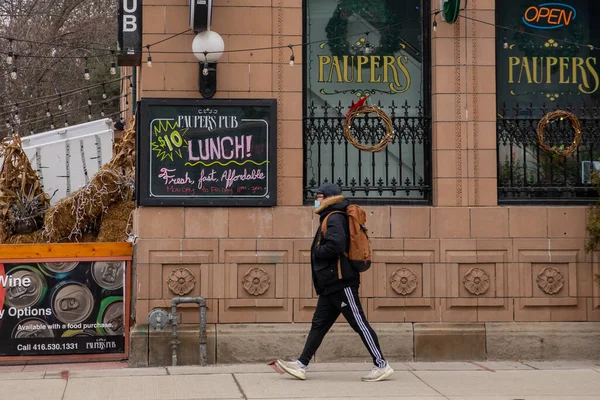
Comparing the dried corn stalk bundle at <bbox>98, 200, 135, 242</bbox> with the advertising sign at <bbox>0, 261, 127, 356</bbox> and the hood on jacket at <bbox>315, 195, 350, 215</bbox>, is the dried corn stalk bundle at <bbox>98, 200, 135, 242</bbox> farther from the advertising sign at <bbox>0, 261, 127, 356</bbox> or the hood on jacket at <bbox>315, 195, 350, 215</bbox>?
the hood on jacket at <bbox>315, 195, 350, 215</bbox>

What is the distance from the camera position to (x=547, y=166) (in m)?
11.1

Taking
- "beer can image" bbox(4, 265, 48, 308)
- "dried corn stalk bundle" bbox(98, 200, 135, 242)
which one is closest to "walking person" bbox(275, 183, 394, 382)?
"beer can image" bbox(4, 265, 48, 308)

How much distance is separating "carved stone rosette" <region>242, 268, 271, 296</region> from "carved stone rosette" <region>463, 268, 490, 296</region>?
2261mm

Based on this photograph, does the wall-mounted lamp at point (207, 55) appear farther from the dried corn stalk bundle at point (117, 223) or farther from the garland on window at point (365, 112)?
the dried corn stalk bundle at point (117, 223)

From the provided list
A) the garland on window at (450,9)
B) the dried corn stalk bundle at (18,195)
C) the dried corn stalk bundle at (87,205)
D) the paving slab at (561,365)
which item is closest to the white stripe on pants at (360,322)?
the paving slab at (561,365)

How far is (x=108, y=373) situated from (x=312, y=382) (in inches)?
87.2

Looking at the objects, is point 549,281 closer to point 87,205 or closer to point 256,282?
point 256,282

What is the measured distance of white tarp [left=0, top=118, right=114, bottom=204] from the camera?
14.4 m

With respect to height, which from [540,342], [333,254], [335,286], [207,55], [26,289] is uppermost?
[207,55]

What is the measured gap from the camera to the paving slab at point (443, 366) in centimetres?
1000

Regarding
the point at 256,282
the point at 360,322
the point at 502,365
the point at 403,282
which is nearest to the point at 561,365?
the point at 502,365

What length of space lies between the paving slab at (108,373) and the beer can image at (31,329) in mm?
763

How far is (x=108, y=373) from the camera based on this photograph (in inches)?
385

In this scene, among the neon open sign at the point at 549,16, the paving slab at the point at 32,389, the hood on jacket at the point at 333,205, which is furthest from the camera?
the neon open sign at the point at 549,16
